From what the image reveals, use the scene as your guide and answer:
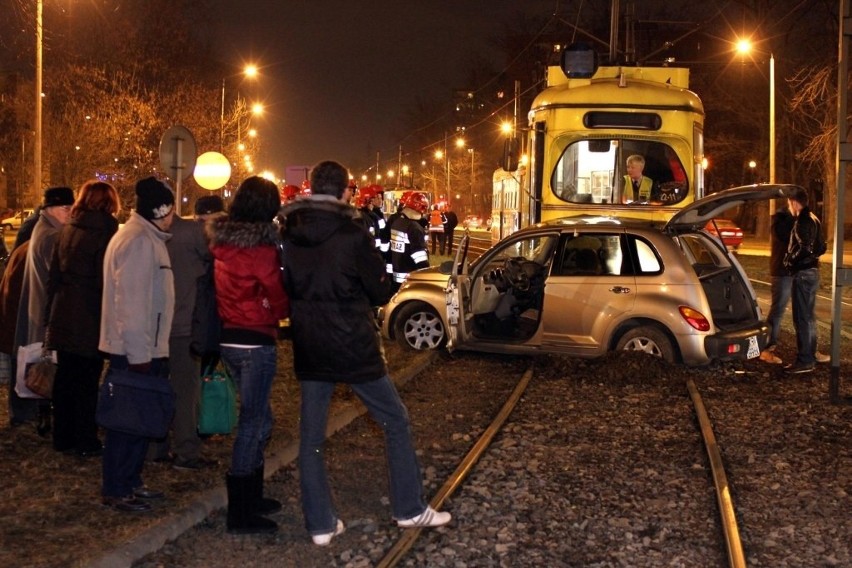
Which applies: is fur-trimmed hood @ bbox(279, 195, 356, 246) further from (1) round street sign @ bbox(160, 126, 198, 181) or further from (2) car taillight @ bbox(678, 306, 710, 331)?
(1) round street sign @ bbox(160, 126, 198, 181)

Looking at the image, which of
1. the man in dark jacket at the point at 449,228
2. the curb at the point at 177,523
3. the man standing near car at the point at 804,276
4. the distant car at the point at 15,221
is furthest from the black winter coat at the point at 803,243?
the man in dark jacket at the point at 449,228

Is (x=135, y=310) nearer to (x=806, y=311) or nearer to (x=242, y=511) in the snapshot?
(x=242, y=511)

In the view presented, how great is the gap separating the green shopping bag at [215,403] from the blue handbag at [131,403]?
0.61m

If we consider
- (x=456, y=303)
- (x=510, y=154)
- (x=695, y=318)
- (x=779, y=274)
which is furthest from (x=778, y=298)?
(x=510, y=154)

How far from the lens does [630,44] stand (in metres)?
30.9

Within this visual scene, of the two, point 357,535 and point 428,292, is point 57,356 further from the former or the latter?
point 428,292

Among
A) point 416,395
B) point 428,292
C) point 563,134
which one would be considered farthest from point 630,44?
point 416,395

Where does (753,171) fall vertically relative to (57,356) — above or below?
above

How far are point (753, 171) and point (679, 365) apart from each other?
5055 cm

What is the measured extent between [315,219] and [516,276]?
6.96 metres

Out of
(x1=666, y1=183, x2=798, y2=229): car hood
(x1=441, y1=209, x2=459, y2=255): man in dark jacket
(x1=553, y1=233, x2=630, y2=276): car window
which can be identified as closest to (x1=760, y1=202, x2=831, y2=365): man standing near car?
(x1=666, y1=183, x2=798, y2=229): car hood

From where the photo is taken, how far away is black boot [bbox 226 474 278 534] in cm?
601

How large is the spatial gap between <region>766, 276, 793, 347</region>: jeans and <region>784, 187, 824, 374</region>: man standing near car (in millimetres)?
386

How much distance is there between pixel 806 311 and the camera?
11539 millimetres
